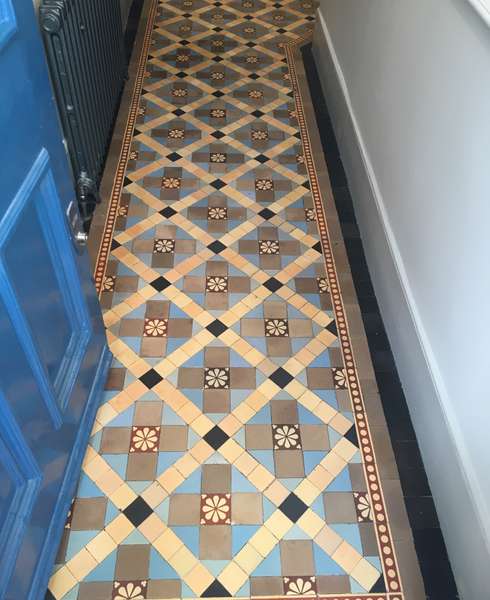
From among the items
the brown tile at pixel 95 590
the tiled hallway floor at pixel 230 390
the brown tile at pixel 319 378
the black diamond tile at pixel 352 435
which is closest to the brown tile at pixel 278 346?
the tiled hallway floor at pixel 230 390

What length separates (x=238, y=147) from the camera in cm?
291

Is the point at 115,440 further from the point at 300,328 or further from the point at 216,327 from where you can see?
the point at 300,328

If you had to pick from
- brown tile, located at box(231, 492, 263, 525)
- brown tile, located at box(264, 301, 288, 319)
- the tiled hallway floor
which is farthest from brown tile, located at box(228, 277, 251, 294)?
brown tile, located at box(231, 492, 263, 525)

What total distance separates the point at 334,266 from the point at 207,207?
68 cm

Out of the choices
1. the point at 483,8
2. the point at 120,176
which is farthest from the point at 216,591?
the point at 120,176

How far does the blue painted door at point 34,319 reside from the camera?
1.07m

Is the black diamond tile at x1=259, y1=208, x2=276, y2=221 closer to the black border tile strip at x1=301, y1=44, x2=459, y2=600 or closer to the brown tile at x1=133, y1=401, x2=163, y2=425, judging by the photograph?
the black border tile strip at x1=301, y1=44, x2=459, y2=600

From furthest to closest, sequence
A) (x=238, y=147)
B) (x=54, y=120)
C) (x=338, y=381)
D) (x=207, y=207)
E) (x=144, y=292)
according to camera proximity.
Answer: (x=238, y=147) < (x=207, y=207) < (x=144, y=292) < (x=338, y=381) < (x=54, y=120)

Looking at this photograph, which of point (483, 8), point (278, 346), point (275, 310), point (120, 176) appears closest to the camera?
point (483, 8)

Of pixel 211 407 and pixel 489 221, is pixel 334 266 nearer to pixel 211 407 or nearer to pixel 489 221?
pixel 211 407

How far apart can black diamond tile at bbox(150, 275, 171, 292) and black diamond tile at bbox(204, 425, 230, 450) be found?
0.67m

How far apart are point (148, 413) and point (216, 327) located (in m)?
0.44

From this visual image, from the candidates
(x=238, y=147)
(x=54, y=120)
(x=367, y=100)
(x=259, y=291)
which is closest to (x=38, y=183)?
(x=54, y=120)

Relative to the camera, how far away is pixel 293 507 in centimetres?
168
